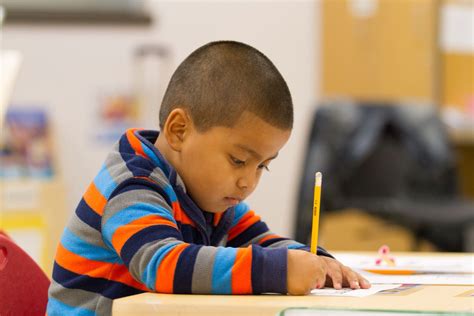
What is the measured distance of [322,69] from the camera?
5.02 m

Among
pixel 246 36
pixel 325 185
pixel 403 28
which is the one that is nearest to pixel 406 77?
pixel 403 28

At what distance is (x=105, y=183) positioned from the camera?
3.98 feet

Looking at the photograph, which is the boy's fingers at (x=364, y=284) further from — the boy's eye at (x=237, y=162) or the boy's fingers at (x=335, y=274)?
the boy's eye at (x=237, y=162)

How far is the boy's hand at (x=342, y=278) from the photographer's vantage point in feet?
3.83

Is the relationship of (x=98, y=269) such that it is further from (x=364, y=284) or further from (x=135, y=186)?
(x=364, y=284)

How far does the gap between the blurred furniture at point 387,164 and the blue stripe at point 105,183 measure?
261 cm

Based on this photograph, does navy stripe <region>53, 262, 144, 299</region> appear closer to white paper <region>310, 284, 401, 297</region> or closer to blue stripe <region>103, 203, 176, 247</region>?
blue stripe <region>103, 203, 176, 247</region>

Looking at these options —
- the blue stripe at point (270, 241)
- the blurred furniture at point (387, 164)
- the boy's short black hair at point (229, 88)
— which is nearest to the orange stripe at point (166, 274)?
the boy's short black hair at point (229, 88)

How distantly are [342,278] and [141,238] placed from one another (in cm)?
25

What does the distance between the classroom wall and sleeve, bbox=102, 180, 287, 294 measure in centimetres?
354

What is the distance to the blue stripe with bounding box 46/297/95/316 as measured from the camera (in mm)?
1215

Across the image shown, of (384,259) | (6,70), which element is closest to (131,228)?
(384,259)

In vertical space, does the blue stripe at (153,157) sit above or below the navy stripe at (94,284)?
above

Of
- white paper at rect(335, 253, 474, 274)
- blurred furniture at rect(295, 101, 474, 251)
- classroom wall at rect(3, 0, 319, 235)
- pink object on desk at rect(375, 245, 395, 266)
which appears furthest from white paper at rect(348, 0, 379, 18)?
pink object on desk at rect(375, 245, 395, 266)
